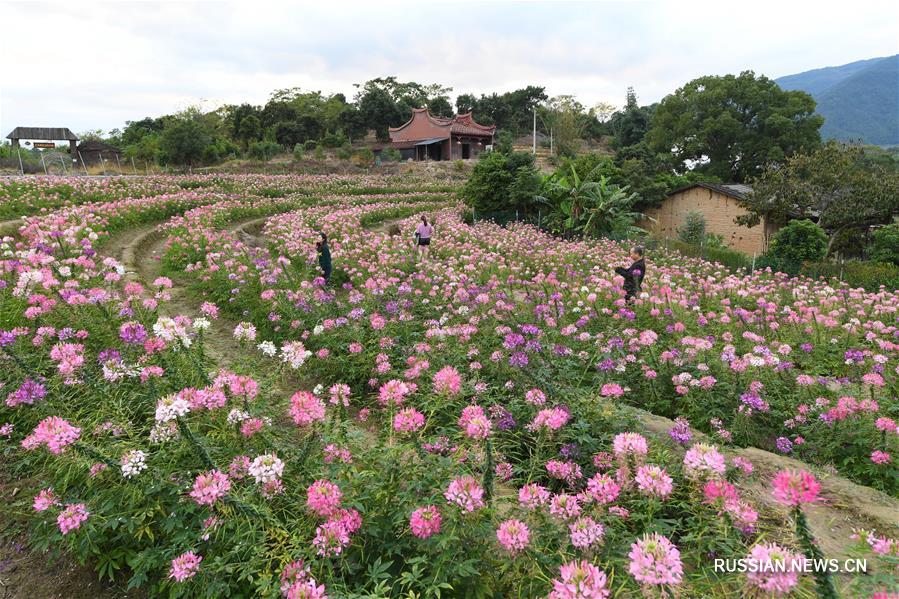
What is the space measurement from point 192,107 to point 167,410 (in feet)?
228

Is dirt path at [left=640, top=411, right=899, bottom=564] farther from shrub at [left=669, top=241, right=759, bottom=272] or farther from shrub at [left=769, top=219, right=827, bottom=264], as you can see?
shrub at [left=769, top=219, right=827, bottom=264]

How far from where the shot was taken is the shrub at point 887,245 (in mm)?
17297

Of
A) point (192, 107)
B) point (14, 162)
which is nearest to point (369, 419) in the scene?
point (14, 162)

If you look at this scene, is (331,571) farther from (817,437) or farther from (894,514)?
(817,437)

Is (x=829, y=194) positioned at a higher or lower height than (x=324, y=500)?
higher

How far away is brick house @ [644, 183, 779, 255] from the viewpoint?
23.2 meters

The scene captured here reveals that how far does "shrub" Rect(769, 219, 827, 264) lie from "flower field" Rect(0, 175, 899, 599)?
11590 millimetres

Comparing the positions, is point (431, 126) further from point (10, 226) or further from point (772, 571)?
point (772, 571)

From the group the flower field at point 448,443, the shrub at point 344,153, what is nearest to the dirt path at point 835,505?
the flower field at point 448,443

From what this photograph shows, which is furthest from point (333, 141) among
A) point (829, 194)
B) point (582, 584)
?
point (582, 584)

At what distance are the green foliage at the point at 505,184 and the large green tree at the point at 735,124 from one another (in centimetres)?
3193

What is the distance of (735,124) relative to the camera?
42.0 m

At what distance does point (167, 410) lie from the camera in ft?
8.06

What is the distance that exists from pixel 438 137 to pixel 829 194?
36.6m
